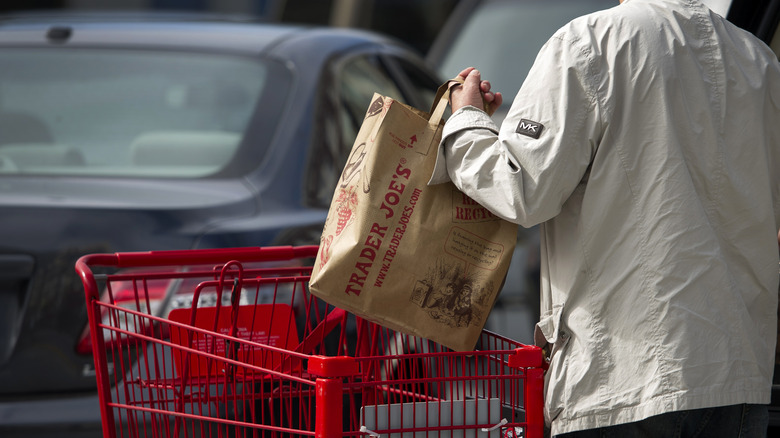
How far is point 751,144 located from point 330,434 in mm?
1035

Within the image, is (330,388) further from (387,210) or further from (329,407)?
(387,210)

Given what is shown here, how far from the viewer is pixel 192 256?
2629mm

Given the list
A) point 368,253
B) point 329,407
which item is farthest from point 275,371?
point 368,253

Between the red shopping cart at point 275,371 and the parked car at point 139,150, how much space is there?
0.16 metres

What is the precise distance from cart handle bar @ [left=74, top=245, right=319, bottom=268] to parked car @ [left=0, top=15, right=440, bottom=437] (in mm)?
421

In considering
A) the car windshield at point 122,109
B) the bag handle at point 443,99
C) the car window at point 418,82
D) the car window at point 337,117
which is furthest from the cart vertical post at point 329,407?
the car window at point 418,82

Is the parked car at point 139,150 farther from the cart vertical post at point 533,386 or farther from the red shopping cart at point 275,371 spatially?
the cart vertical post at point 533,386

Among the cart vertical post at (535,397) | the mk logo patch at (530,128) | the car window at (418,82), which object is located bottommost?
the car window at (418,82)

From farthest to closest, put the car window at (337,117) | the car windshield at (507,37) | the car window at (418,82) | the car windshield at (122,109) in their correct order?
1. the car windshield at (507,37)
2. the car window at (418,82)
3. the car windshield at (122,109)
4. the car window at (337,117)

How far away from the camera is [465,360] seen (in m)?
2.21

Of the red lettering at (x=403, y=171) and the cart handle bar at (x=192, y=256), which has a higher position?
the red lettering at (x=403, y=171)

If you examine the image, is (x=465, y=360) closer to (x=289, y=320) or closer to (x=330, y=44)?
(x=289, y=320)

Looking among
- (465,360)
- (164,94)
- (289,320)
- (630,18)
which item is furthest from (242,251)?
(164,94)

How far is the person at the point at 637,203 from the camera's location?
2000mm
